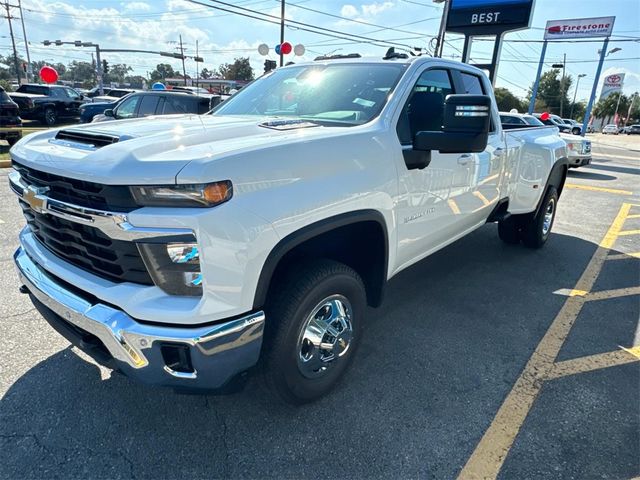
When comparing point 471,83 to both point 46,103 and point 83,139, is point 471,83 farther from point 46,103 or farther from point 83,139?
point 46,103

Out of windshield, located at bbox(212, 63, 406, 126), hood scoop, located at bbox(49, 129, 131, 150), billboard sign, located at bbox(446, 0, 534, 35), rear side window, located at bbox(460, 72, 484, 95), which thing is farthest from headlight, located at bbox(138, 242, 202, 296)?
billboard sign, located at bbox(446, 0, 534, 35)

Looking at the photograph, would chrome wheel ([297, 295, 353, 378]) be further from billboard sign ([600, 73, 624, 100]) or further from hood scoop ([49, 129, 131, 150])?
billboard sign ([600, 73, 624, 100])

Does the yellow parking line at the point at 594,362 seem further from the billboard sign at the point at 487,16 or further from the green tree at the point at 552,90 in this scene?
the green tree at the point at 552,90

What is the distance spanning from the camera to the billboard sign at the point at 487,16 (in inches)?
532

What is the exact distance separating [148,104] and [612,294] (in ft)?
33.5

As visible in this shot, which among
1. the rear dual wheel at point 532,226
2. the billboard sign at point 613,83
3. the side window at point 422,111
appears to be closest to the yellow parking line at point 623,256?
the rear dual wheel at point 532,226

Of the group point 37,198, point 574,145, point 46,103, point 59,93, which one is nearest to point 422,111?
point 37,198

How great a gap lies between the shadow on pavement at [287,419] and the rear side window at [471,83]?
2.07m

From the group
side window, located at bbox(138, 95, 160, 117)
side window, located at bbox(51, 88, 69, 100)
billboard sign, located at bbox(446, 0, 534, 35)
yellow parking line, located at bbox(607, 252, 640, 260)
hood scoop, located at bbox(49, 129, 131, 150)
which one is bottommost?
yellow parking line, located at bbox(607, 252, 640, 260)

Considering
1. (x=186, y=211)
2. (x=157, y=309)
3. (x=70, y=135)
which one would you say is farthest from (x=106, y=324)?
(x=70, y=135)

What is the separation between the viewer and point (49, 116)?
62.1 ft

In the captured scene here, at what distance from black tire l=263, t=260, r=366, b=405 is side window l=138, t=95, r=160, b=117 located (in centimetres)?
970

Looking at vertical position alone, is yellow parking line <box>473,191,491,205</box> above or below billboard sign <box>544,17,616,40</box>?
below

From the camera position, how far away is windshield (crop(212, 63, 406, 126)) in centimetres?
273
